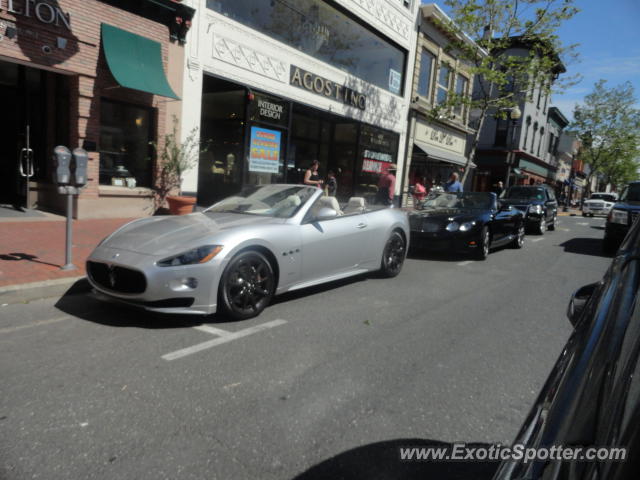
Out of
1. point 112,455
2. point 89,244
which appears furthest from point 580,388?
point 89,244

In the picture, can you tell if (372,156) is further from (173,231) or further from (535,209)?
(173,231)

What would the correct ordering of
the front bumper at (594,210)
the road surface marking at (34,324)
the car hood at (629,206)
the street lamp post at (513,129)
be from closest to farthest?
1. the road surface marking at (34,324)
2. the car hood at (629,206)
3. the street lamp post at (513,129)
4. the front bumper at (594,210)

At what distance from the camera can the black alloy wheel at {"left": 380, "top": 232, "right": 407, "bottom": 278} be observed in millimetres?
6812

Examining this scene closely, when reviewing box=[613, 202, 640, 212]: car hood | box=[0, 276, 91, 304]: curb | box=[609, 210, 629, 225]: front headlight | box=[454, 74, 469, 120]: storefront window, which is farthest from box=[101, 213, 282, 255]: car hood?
box=[454, 74, 469, 120]: storefront window

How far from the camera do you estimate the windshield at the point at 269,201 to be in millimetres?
5406

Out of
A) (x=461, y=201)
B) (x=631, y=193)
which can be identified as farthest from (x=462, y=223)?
(x=631, y=193)

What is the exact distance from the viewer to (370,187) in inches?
741

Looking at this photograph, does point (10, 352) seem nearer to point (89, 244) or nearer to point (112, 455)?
point (112, 455)

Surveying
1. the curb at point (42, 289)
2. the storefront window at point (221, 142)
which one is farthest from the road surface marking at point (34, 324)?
the storefront window at point (221, 142)

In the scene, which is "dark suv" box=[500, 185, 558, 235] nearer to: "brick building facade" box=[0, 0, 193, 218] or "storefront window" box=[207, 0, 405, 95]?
"storefront window" box=[207, 0, 405, 95]

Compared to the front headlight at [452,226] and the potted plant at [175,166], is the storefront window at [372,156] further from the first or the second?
the front headlight at [452,226]

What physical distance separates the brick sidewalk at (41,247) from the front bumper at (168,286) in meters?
1.47

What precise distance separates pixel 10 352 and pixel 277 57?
37.5 ft

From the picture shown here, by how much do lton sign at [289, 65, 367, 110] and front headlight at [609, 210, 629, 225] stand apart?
9057mm
